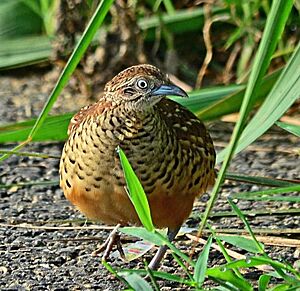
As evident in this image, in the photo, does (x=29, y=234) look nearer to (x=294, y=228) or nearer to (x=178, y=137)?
(x=178, y=137)

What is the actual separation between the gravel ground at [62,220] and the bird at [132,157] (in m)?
0.22

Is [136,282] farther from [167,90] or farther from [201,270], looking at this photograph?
[167,90]

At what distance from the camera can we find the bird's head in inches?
139

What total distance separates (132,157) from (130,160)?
14mm

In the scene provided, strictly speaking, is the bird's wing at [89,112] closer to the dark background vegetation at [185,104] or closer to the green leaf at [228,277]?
the dark background vegetation at [185,104]

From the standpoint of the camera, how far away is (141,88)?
3539 mm

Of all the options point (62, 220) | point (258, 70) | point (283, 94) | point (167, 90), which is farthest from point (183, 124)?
point (258, 70)

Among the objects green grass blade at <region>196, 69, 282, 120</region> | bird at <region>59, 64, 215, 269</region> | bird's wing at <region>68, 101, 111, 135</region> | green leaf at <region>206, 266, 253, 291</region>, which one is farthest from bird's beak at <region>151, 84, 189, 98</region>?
green grass blade at <region>196, 69, 282, 120</region>

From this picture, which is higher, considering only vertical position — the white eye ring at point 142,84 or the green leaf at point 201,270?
the white eye ring at point 142,84

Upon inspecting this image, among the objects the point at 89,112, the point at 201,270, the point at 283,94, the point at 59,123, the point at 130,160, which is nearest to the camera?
the point at 201,270

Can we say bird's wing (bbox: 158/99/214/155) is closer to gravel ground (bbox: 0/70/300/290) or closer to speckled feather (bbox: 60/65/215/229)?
speckled feather (bbox: 60/65/215/229)

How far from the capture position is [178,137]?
147 inches

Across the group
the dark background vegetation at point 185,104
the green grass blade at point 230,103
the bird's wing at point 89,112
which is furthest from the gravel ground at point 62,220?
the bird's wing at point 89,112

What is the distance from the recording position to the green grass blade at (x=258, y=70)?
101 inches
